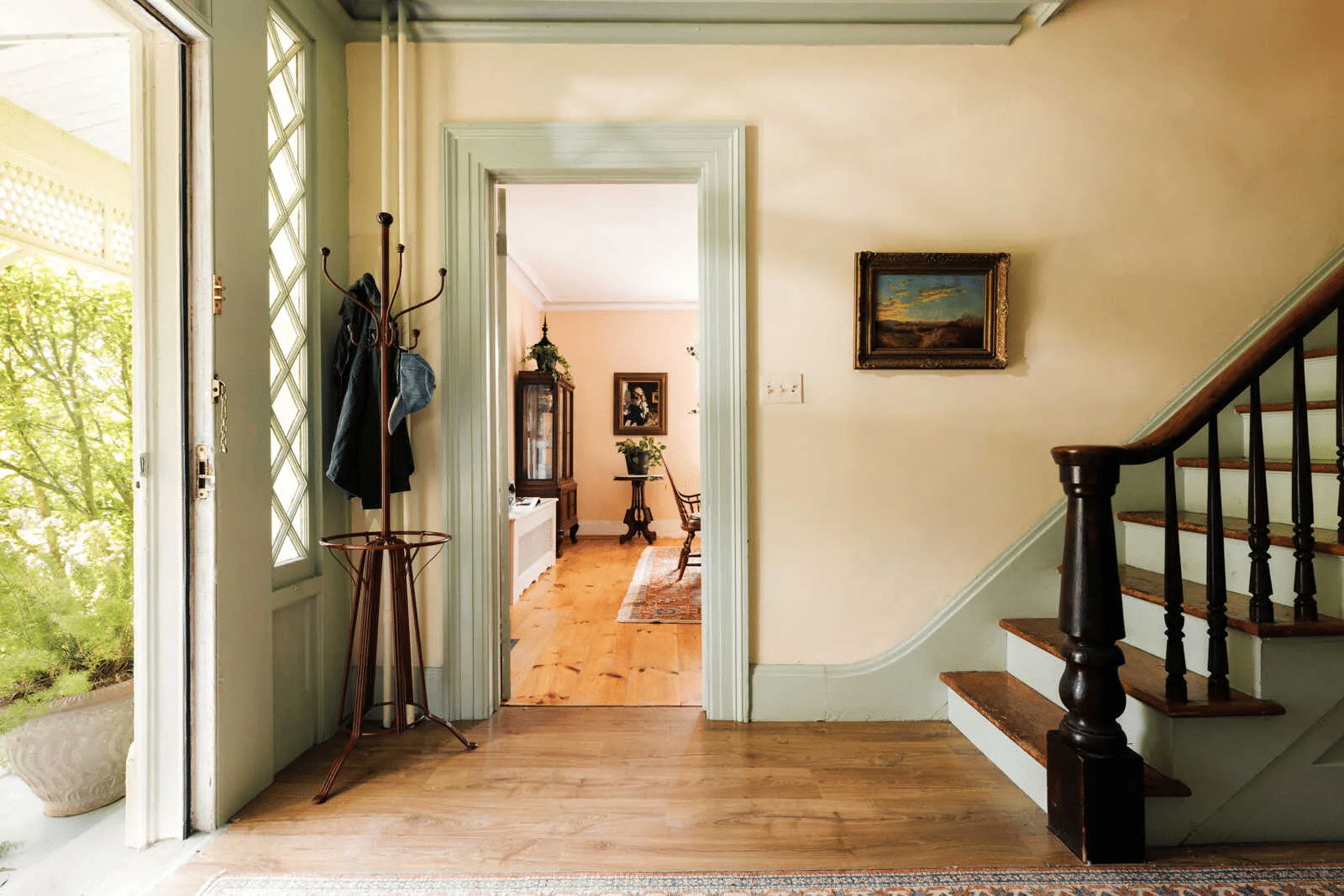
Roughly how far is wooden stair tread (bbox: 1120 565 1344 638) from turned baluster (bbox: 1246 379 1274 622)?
27 mm

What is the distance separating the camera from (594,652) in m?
3.31

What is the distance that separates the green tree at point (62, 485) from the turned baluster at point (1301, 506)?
3.01m

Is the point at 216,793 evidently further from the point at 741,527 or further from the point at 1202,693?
the point at 1202,693

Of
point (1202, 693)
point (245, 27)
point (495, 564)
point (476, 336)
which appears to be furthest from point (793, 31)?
point (1202, 693)

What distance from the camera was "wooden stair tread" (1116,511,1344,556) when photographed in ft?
5.57

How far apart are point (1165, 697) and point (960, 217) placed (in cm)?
168

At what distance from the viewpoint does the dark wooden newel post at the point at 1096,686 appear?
1582 mm

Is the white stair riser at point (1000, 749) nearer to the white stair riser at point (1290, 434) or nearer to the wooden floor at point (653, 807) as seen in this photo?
the wooden floor at point (653, 807)

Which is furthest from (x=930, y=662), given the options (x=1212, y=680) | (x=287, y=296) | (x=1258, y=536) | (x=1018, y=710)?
(x=287, y=296)

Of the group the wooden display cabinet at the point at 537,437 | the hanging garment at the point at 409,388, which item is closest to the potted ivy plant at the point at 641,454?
the wooden display cabinet at the point at 537,437

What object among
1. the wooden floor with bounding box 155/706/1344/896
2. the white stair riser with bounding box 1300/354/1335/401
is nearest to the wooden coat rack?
the wooden floor with bounding box 155/706/1344/896

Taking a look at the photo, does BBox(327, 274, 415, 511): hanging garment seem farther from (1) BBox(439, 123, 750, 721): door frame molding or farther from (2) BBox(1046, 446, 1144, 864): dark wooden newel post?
(2) BBox(1046, 446, 1144, 864): dark wooden newel post

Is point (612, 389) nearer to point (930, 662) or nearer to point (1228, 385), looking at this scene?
point (930, 662)

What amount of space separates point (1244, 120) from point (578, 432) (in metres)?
6.45
